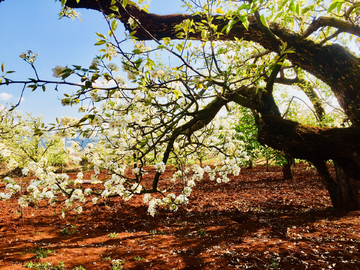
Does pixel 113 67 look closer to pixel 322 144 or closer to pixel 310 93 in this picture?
pixel 322 144

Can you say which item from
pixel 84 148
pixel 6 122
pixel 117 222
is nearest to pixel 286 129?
pixel 84 148

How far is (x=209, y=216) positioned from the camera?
22.3 feet

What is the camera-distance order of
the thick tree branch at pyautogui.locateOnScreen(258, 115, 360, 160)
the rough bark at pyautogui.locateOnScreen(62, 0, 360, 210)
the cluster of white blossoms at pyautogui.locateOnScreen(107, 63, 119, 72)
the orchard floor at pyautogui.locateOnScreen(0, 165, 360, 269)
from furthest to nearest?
the rough bark at pyautogui.locateOnScreen(62, 0, 360, 210)
the thick tree branch at pyautogui.locateOnScreen(258, 115, 360, 160)
the orchard floor at pyautogui.locateOnScreen(0, 165, 360, 269)
the cluster of white blossoms at pyautogui.locateOnScreen(107, 63, 119, 72)

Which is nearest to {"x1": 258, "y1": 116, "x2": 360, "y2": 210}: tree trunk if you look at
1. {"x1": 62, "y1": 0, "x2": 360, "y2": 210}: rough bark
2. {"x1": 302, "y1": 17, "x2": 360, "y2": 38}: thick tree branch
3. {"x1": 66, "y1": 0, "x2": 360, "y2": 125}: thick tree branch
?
{"x1": 62, "y1": 0, "x2": 360, "y2": 210}: rough bark

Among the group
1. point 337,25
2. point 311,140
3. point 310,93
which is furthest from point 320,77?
point 310,93

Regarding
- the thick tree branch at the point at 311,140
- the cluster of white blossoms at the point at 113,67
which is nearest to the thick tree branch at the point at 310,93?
the thick tree branch at the point at 311,140

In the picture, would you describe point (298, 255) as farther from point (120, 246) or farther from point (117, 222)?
point (117, 222)

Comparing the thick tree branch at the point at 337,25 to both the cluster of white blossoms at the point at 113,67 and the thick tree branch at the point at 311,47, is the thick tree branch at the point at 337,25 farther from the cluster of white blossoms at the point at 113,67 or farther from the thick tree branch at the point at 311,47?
the cluster of white blossoms at the point at 113,67

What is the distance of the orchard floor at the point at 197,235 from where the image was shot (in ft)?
12.0

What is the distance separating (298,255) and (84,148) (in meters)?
4.48

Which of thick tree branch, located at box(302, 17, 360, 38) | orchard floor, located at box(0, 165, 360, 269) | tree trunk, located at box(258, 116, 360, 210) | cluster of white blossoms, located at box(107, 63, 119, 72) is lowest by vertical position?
orchard floor, located at box(0, 165, 360, 269)

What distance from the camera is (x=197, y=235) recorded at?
5.16 metres

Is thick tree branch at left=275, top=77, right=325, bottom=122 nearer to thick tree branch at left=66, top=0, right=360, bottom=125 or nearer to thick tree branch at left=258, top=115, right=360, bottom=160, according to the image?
thick tree branch at left=66, top=0, right=360, bottom=125

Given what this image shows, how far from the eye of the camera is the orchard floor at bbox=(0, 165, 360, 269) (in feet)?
12.0
